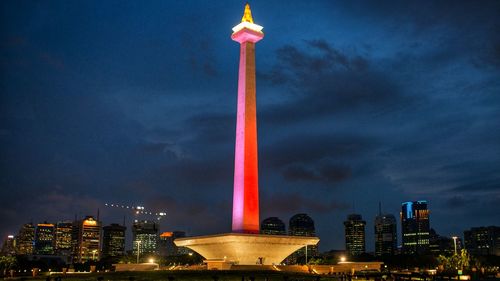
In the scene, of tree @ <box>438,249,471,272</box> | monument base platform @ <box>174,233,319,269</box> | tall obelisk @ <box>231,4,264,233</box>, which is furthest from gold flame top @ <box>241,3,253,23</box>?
tree @ <box>438,249,471,272</box>

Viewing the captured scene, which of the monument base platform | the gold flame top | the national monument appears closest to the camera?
the monument base platform

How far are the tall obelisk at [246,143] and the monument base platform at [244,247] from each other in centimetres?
229

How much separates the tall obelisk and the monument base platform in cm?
229

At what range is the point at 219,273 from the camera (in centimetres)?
4722

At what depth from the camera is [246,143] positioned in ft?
208

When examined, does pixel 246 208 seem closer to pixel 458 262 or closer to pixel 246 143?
pixel 246 143

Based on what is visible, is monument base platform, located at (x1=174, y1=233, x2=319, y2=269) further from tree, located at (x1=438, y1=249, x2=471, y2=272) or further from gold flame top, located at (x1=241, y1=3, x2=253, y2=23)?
gold flame top, located at (x1=241, y1=3, x2=253, y2=23)

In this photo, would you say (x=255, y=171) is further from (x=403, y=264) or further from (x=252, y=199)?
(x=403, y=264)

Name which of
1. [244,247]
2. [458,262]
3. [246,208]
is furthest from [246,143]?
[458,262]

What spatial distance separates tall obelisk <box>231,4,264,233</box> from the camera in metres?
61.7

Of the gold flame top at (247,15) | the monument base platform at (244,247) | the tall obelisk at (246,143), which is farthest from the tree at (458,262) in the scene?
the gold flame top at (247,15)

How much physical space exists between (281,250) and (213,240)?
321 inches

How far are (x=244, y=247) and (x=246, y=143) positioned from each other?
11.9 m

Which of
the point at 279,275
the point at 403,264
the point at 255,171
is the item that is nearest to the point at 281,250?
the point at 255,171
